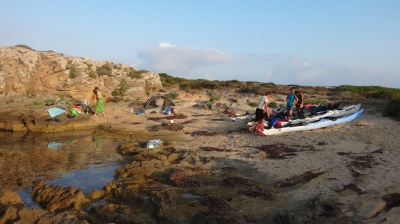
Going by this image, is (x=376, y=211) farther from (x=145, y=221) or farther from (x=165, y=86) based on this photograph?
(x=165, y=86)

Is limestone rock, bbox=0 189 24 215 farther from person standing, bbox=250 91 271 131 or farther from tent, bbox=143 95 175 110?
tent, bbox=143 95 175 110

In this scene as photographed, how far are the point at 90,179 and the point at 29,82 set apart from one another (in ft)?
62.0

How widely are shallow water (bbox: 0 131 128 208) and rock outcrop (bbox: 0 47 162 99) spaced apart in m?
7.82

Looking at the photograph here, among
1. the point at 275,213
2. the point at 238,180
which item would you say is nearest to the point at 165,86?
the point at 238,180

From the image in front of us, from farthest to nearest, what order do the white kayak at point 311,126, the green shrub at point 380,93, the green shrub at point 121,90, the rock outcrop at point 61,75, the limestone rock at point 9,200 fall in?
the green shrub at point 121,90 → the rock outcrop at point 61,75 → the green shrub at point 380,93 → the white kayak at point 311,126 → the limestone rock at point 9,200

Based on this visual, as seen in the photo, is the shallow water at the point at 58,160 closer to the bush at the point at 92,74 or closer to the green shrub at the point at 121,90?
the bush at the point at 92,74

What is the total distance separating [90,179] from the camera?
1097 cm

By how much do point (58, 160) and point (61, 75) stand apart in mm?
16244

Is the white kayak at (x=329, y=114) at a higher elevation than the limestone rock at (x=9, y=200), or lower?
higher

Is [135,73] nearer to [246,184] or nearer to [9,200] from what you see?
[246,184]

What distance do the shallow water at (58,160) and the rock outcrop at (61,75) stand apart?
7.82 meters

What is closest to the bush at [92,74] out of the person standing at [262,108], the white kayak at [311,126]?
the person standing at [262,108]

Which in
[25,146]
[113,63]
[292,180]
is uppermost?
[113,63]

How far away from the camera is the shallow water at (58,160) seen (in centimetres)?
1064
